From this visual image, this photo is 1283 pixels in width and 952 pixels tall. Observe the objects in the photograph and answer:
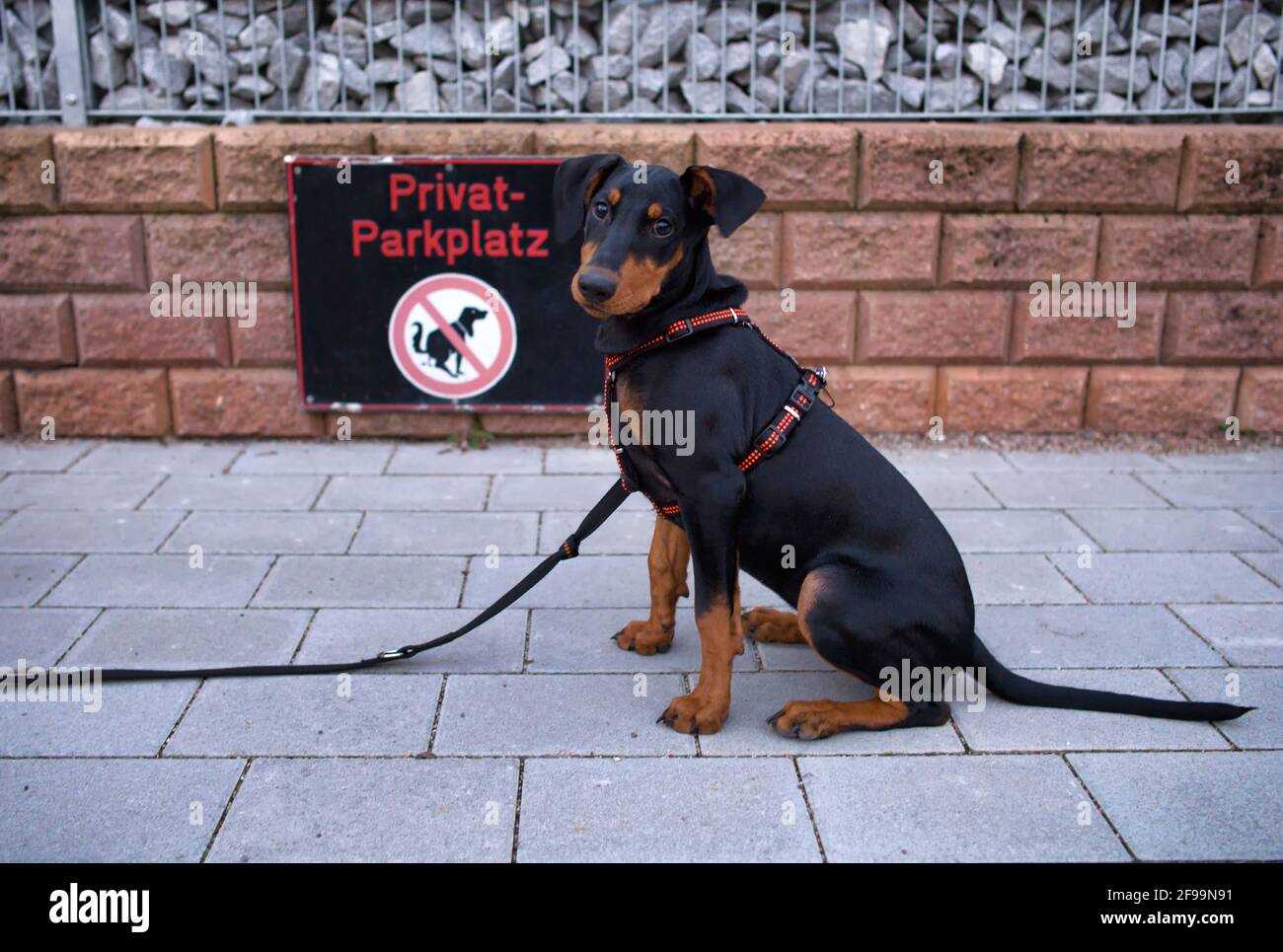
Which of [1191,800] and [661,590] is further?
[661,590]

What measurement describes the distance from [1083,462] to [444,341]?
11.9 feet

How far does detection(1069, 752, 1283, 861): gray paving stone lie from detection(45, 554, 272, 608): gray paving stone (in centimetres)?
317

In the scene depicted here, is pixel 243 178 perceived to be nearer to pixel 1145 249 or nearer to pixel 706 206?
pixel 706 206

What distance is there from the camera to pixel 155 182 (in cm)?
620

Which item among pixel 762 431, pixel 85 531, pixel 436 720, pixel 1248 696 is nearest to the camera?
pixel 762 431

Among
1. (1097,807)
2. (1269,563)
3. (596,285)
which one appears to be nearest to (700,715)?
(1097,807)

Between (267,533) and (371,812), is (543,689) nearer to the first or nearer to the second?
(371,812)

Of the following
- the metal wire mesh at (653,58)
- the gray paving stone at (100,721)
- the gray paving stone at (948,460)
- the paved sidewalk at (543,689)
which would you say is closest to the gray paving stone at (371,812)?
the paved sidewalk at (543,689)

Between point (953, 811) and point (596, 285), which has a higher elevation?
point (596, 285)

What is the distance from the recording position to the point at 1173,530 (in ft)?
17.6

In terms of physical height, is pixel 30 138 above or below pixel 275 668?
above

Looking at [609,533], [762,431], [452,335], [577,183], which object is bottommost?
[609,533]

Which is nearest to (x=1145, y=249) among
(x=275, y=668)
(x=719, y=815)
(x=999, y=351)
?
(x=999, y=351)

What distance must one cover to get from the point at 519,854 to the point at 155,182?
4.72m
